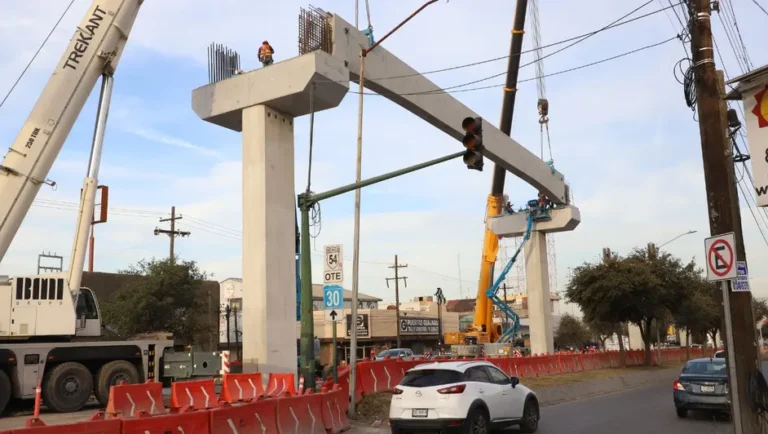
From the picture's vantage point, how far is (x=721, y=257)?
965cm

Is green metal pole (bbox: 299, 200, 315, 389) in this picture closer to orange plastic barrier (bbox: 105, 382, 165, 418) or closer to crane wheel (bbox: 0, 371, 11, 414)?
orange plastic barrier (bbox: 105, 382, 165, 418)

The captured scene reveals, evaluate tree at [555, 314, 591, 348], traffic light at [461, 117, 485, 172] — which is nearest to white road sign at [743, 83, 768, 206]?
traffic light at [461, 117, 485, 172]

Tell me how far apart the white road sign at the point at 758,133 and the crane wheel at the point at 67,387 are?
1688 cm

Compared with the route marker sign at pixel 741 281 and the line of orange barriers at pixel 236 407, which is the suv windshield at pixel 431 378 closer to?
the line of orange barriers at pixel 236 407

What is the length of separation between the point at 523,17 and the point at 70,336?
28.4m

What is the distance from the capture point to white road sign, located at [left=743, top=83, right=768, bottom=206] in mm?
8977

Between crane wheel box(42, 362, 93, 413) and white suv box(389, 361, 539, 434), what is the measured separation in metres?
9.90

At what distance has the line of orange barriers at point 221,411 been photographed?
31.3 feet

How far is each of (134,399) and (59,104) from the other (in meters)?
8.25

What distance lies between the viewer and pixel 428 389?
499 inches

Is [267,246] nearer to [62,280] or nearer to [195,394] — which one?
[195,394]

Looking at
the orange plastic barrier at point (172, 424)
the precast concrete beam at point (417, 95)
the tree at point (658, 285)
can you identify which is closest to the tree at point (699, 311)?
the tree at point (658, 285)

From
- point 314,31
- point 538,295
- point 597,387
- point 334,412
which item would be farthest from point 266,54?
point 538,295

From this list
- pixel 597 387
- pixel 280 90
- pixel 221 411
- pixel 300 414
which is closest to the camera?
pixel 221 411
